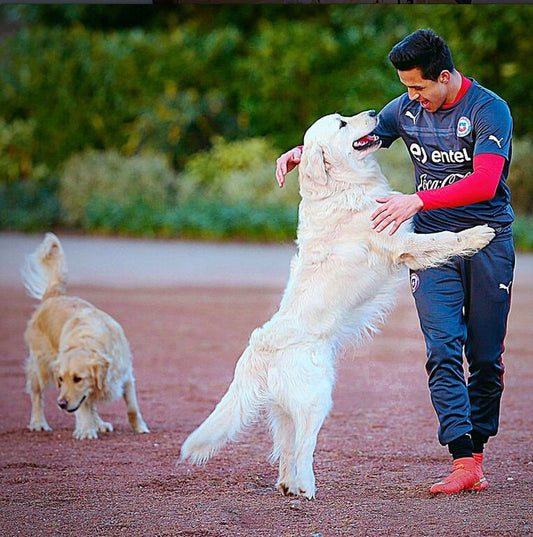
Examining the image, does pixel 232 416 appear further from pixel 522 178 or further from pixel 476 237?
pixel 522 178

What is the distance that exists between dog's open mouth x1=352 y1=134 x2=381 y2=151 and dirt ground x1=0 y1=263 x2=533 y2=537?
103 cm

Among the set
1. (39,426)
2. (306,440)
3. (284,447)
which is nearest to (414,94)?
(306,440)

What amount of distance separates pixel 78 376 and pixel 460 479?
89.6 inches

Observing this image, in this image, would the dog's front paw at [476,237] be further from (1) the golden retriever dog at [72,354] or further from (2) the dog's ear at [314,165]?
(1) the golden retriever dog at [72,354]

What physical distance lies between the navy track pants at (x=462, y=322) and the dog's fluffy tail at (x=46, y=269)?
2.62 metres

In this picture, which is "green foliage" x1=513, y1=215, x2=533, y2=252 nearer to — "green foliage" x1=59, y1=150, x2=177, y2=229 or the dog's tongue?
"green foliage" x1=59, y1=150, x2=177, y2=229

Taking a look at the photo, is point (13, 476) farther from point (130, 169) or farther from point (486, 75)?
point (486, 75)

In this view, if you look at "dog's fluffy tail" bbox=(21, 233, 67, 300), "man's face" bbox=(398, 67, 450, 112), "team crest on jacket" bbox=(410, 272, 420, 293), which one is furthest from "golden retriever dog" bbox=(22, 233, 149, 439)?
"man's face" bbox=(398, 67, 450, 112)

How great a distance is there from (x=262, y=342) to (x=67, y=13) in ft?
66.9

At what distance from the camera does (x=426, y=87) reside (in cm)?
384

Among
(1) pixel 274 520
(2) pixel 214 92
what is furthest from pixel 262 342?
(2) pixel 214 92

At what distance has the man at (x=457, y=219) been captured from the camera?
149 inches

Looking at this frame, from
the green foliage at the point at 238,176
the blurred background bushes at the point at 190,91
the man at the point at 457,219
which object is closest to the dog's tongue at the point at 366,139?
the man at the point at 457,219

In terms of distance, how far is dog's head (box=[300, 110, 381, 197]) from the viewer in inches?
163
